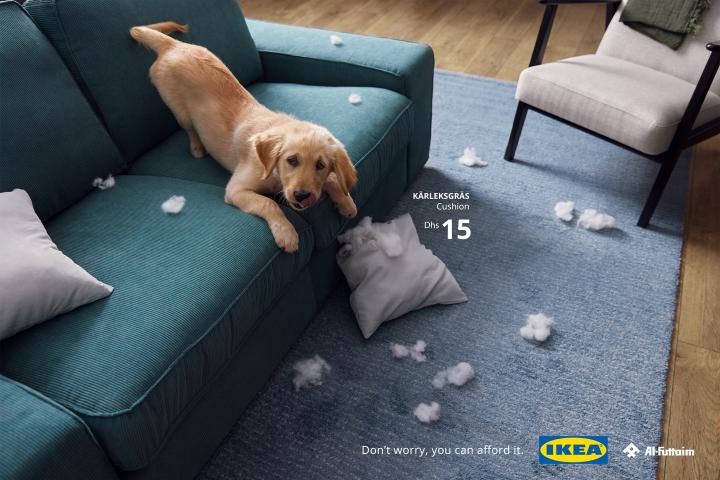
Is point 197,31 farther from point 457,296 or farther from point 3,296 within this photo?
point 457,296

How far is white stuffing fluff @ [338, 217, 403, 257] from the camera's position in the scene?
1.70m

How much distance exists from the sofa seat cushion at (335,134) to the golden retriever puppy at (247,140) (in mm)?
56

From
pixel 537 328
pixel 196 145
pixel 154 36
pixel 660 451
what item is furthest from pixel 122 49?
pixel 660 451

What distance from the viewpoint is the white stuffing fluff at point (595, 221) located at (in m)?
2.01

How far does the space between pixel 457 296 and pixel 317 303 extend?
1.56 feet

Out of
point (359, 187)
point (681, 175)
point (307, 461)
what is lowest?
point (307, 461)

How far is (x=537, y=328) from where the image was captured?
65.1 inches

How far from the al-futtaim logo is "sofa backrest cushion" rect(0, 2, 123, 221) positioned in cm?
168

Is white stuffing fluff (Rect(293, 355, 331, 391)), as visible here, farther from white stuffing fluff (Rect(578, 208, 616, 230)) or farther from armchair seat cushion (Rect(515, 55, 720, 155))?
armchair seat cushion (Rect(515, 55, 720, 155))

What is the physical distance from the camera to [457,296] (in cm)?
176

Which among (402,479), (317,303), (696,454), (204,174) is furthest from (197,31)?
(696,454)

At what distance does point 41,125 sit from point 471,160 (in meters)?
1.69

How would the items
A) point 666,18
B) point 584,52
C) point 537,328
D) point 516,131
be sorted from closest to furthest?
point 537,328 → point 666,18 → point 516,131 → point 584,52

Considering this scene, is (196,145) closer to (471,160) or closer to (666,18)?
(471,160)
